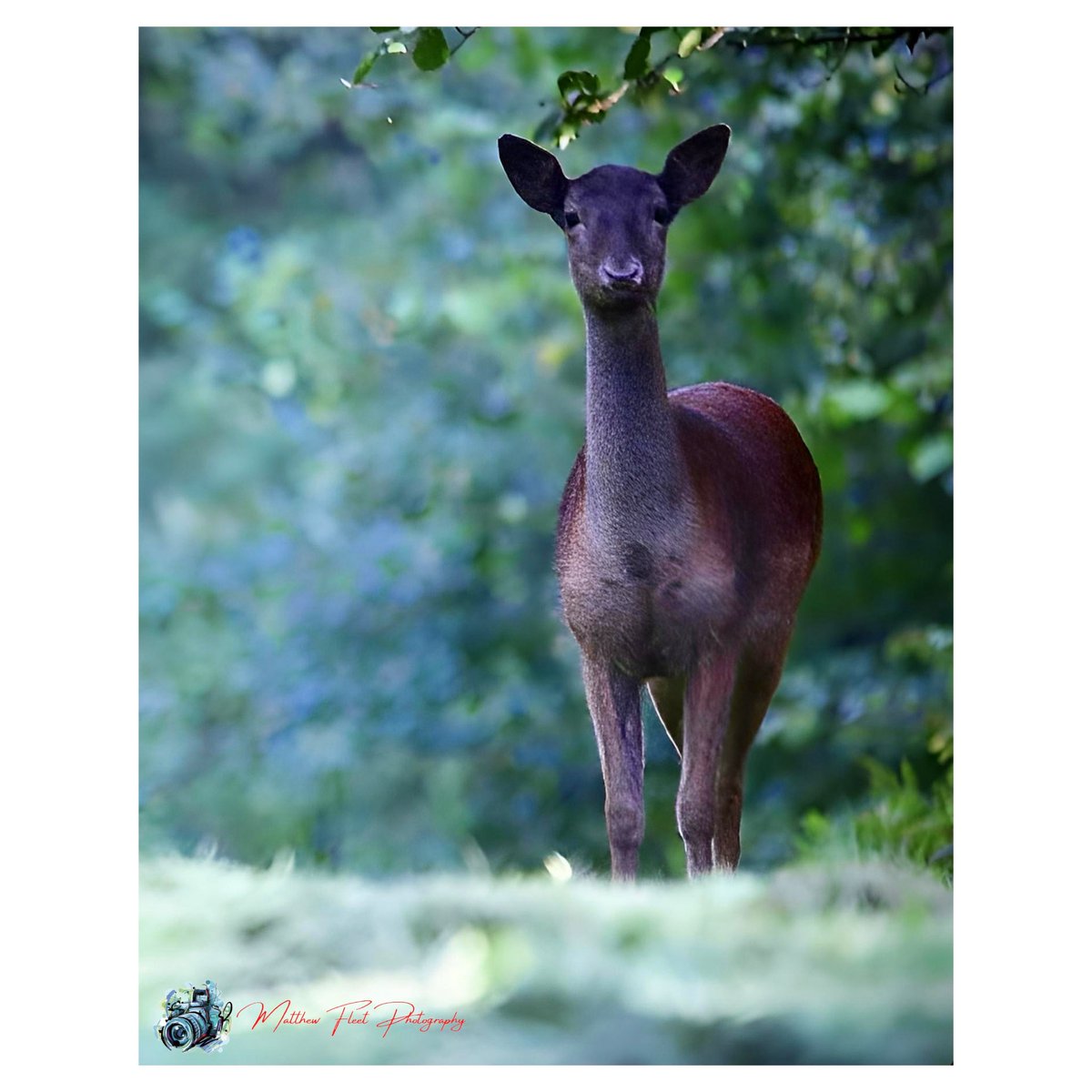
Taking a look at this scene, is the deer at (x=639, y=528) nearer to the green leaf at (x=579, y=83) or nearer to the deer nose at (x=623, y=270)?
the deer nose at (x=623, y=270)

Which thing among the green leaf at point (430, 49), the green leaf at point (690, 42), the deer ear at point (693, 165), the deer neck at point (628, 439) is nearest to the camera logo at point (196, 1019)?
the deer neck at point (628, 439)

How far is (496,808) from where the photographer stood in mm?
8242

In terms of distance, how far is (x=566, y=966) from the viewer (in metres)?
4.45

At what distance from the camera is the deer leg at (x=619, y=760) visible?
4.46m

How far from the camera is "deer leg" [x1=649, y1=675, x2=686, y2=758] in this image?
484 cm

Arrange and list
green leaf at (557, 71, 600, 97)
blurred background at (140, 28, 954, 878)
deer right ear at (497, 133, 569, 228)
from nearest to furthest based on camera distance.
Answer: deer right ear at (497, 133, 569, 228) → green leaf at (557, 71, 600, 97) → blurred background at (140, 28, 954, 878)

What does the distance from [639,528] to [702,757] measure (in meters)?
0.60

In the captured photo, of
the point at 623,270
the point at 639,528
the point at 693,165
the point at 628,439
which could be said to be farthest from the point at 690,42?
the point at 639,528

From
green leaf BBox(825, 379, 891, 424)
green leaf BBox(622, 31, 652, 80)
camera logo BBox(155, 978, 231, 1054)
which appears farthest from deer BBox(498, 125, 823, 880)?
green leaf BBox(825, 379, 891, 424)

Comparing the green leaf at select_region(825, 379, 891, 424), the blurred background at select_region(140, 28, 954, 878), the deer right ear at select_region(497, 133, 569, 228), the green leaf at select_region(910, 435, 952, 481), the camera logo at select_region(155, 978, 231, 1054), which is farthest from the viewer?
the green leaf at select_region(825, 379, 891, 424)

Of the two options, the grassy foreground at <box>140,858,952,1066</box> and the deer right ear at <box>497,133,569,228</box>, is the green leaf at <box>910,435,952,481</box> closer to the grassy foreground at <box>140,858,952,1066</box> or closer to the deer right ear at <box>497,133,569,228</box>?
the grassy foreground at <box>140,858,952,1066</box>

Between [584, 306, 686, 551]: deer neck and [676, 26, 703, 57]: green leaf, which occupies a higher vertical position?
[676, 26, 703, 57]: green leaf

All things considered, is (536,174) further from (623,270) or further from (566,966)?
(566,966)

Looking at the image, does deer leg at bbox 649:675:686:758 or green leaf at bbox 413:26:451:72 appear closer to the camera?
green leaf at bbox 413:26:451:72
